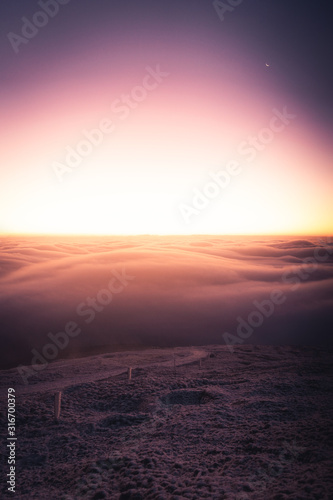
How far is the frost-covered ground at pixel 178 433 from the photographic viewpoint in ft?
13.8

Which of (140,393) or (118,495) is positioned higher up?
(118,495)

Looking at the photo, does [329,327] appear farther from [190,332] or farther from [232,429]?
[232,429]

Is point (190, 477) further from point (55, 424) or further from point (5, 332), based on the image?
point (5, 332)

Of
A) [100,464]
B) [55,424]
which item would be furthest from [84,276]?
[100,464]

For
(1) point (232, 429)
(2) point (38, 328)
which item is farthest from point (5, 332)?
(1) point (232, 429)

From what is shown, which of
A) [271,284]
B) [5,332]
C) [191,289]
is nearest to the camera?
[5,332]

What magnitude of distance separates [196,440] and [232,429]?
0.93m

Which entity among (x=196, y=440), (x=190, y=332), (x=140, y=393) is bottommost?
(x=190, y=332)

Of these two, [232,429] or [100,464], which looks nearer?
[100,464]

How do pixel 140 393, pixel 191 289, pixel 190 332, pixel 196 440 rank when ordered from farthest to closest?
pixel 191 289, pixel 190 332, pixel 140 393, pixel 196 440

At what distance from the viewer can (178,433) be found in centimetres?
605

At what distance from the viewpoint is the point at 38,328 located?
17547mm

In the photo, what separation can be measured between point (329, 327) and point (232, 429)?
16.5 metres

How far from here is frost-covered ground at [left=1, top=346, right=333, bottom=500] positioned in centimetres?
419
